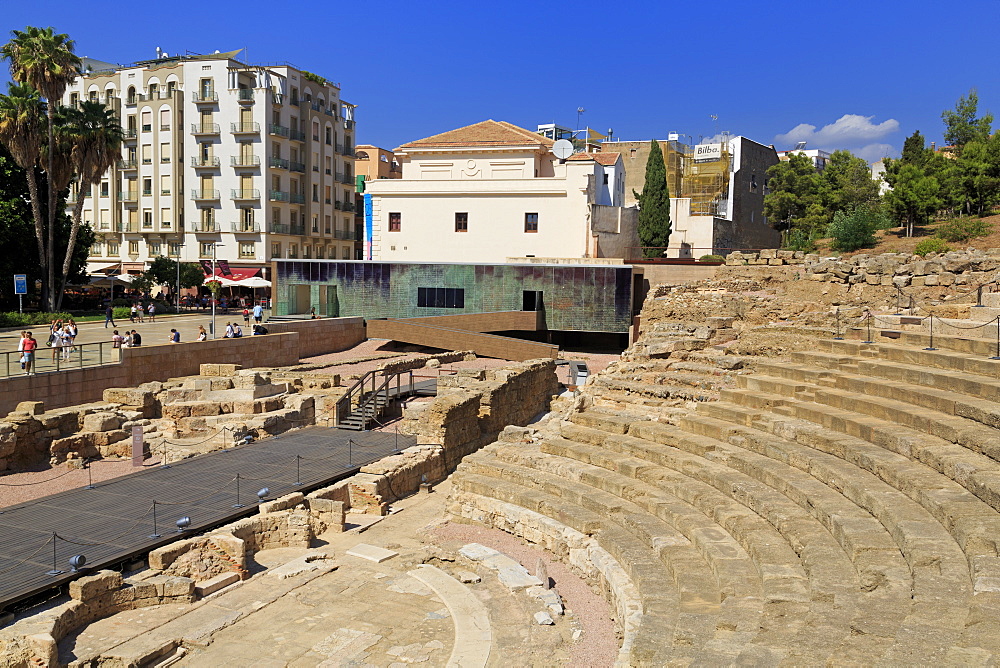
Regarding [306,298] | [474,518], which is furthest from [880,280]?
[306,298]

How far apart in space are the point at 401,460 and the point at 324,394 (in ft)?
23.1

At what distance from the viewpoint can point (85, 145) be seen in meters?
35.8

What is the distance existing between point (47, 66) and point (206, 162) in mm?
17882

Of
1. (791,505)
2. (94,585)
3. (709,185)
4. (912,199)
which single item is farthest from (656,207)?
(94,585)

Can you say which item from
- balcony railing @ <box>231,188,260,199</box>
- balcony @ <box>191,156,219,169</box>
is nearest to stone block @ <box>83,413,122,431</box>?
balcony railing @ <box>231,188,260,199</box>

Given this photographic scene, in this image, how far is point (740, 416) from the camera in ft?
44.2

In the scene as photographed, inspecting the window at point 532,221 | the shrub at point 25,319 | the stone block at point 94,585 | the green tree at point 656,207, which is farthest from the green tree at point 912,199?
the shrub at point 25,319

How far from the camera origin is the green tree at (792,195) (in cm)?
5231

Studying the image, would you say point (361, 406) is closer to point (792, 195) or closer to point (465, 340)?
point (465, 340)

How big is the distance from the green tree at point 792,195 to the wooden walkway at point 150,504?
42032mm

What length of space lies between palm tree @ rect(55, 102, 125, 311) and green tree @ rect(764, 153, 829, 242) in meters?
41.0

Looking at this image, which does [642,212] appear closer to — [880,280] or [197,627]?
[880,280]

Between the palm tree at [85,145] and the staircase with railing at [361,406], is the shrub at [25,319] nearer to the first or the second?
the palm tree at [85,145]

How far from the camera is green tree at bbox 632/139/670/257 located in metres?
44.5
